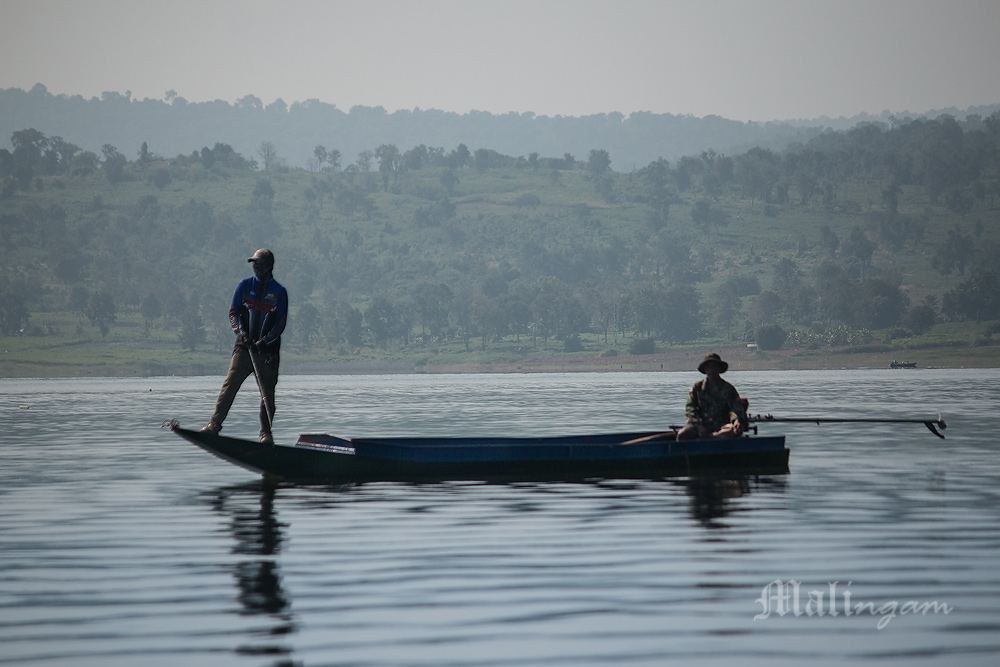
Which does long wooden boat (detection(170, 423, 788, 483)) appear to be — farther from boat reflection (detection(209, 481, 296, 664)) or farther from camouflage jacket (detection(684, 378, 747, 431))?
boat reflection (detection(209, 481, 296, 664))

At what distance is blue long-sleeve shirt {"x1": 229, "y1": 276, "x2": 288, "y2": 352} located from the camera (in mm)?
32156

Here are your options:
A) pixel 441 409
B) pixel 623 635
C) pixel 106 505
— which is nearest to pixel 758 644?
pixel 623 635

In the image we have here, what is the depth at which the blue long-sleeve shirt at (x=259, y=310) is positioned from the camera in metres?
32.2

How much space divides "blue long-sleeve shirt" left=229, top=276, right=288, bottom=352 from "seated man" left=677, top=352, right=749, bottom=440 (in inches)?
364

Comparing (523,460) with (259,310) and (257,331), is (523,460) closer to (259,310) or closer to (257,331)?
(257,331)

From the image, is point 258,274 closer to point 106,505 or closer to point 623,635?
Answer: point 106,505

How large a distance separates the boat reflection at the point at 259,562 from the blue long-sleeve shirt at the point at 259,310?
11.0ft

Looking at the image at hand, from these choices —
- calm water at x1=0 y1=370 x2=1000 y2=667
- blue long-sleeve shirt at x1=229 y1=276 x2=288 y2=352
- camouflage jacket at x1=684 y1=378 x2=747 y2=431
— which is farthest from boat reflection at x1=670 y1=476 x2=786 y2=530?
blue long-sleeve shirt at x1=229 y1=276 x2=288 y2=352

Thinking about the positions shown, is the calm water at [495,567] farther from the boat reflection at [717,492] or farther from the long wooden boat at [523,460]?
the long wooden boat at [523,460]

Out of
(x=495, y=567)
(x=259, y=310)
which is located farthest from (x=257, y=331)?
(x=495, y=567)

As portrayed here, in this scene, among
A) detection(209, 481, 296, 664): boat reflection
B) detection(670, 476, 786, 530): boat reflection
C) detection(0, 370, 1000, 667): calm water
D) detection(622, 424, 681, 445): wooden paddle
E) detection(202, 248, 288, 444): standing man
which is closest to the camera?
detection(0, 370, 1000, 667): calm water

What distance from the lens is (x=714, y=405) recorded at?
1350 inches

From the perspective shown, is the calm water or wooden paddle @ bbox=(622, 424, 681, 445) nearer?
the calm water

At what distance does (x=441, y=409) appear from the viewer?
84500mm
